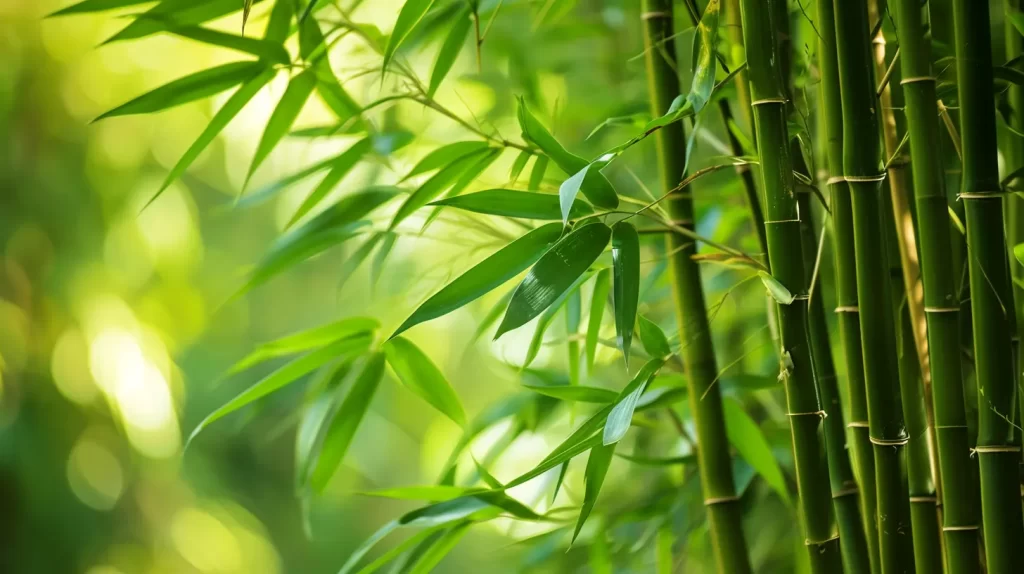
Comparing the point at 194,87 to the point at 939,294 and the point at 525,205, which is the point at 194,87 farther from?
the point at 939,294

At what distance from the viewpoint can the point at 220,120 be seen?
0.49m

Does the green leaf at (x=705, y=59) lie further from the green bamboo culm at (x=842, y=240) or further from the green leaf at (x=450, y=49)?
the green leaf at (x=450, y=49)

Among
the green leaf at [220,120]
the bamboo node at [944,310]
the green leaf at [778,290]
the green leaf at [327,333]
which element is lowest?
the bamboo node at [944,310]

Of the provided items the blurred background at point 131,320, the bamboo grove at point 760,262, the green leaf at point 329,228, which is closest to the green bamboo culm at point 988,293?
the bamboo grove at point 760,262

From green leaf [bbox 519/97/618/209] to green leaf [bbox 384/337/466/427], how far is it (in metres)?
0.19

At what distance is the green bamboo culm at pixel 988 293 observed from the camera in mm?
335

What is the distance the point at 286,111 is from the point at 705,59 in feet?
0.95

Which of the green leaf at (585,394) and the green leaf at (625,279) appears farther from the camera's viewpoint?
the green leaf at (585,394)

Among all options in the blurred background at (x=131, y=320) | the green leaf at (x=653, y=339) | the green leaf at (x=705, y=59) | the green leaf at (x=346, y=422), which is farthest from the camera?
the blurred background at (x=131, y=320)

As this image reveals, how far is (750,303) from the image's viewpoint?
32.7 inches

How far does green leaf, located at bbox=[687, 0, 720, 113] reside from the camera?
1.07ft

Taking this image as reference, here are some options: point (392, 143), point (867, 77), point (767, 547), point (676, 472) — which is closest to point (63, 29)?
point (392, 143)

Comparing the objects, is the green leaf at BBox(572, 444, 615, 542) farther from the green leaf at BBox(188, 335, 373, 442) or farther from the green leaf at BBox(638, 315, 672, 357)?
the green leaf at BBox(188, 335, 373, 442)

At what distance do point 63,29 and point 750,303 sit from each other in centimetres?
154
